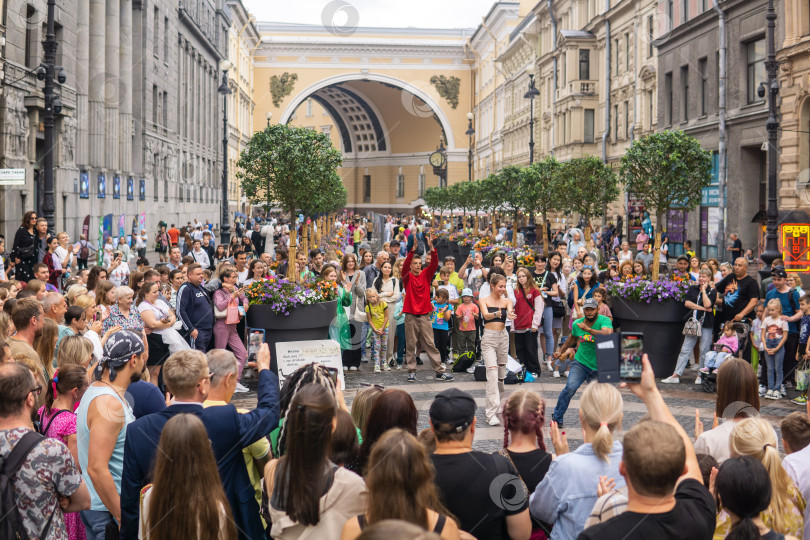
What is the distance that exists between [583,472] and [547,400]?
25.1 ft

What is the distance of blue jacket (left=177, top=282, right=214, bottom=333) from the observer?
452 inches

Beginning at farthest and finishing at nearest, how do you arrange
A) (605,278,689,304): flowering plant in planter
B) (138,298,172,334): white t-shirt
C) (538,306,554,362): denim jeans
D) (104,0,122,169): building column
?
(104,0,122,169): building column → (538,306,554,362): denim jeans → (605,278,689,304): flowering plant in planter → (138,298,172,334): white t-shirt

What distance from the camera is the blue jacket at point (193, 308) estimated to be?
11492mm

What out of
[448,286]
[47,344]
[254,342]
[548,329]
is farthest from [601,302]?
[47,344]

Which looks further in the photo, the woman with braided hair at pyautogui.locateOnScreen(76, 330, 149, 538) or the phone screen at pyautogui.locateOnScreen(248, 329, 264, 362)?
the phone screen at pyautogui.locateOnScreen(248, 329, 264, 362)

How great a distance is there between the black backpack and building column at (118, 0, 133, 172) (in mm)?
34305

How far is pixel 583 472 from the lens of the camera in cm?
445

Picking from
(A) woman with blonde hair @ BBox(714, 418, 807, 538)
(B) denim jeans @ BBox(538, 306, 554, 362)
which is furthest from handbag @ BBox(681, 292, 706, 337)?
(A) woman with blonde hair @ BBox(714, 418, 807, 538)

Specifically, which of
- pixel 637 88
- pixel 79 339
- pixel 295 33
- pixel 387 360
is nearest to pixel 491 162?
pixel 295 33

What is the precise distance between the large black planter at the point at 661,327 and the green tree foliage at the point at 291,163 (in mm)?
11883

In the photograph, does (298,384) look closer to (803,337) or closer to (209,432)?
(209,432)

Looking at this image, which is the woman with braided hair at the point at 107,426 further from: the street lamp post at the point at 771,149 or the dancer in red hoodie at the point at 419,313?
the street lamp post at the point at 771,149

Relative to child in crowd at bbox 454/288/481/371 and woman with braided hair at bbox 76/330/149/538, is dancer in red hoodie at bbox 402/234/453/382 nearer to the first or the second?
child in crowd at bbox 454/288/481/371

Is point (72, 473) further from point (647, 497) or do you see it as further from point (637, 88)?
point (637, 88)
